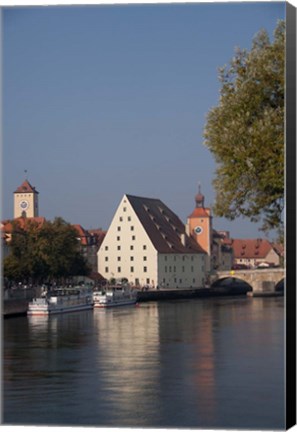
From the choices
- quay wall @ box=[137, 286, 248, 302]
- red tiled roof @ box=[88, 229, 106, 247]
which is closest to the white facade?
red tiled roof @ box=[88, 229, 106, 247]

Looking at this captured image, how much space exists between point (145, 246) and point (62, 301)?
8.54 meters

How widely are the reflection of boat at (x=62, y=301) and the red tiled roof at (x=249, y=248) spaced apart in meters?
4.17

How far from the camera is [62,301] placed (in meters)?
24.6

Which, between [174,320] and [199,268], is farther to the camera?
[199,268]

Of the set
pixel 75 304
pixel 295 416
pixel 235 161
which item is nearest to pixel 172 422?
pixel 295 416

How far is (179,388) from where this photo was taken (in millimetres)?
8633

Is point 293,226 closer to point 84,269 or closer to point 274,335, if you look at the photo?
point 274,335

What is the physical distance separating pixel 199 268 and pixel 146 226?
6.80 meters

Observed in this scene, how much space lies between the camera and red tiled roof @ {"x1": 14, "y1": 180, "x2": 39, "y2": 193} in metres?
8.32

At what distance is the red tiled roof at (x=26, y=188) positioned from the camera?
27.3ft

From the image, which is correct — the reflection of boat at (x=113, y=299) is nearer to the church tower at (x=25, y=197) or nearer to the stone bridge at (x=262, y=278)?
the stone bridge at (x=262, y=278)

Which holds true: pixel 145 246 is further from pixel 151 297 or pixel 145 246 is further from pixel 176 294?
pixel 151 297

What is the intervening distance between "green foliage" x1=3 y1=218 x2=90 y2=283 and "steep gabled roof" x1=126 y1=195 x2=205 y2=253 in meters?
1.98

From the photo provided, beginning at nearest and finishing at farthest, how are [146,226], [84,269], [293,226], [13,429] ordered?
1. [293,226]
2. [13,429]
3. [146,226]
4. [84,269]
